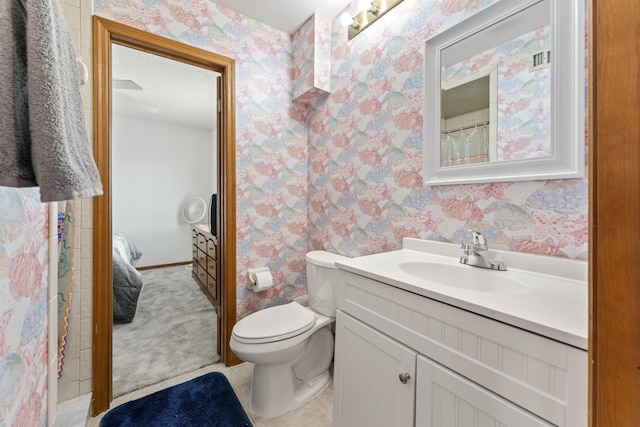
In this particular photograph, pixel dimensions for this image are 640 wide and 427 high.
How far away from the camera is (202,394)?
4.92 feet

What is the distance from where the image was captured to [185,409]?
54.7 inches

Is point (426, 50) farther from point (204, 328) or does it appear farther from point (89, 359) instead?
point (204, 328)

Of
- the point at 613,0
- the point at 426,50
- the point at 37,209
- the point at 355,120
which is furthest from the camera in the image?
the point at 355,120

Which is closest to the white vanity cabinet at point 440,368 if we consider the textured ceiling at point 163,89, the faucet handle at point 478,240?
the faucet handle at point 478,240

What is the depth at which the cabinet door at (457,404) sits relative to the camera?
24.4 inches

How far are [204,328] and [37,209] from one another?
1.81 m

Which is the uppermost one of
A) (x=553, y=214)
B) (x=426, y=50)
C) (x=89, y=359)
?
(x=426, y=50)

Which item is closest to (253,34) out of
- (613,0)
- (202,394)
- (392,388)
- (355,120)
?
(355,120)

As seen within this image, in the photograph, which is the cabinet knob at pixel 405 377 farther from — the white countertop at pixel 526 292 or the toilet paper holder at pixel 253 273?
the toilet paper holder at pixel 253 273

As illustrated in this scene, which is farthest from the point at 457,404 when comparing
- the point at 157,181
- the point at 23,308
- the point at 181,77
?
the point at 157,181

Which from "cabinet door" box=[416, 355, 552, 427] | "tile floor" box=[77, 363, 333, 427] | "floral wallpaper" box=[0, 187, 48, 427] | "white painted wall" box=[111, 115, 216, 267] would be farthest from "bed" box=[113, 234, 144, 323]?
"cabinet door" box=[416, 355, 552, 427]

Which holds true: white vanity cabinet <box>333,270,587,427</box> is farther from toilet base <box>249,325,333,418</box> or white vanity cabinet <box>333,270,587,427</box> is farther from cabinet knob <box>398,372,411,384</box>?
toilet base <box>249,325,333,418</box>

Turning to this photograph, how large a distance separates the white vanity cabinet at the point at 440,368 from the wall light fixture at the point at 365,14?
143cm

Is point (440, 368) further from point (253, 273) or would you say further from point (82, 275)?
point (82, 275)
